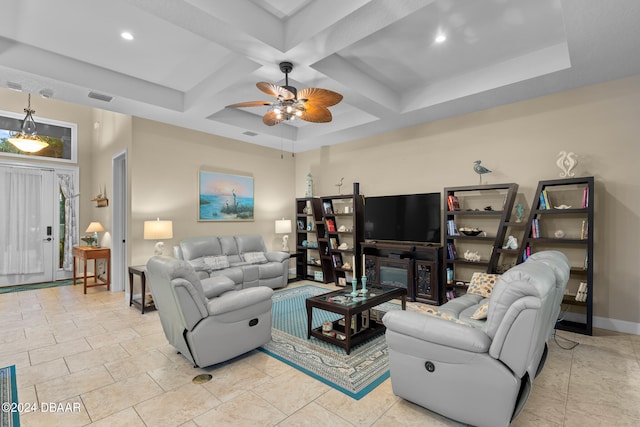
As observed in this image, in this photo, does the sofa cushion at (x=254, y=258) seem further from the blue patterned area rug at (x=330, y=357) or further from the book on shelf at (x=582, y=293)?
the book on shelf at (x=582, y=293)

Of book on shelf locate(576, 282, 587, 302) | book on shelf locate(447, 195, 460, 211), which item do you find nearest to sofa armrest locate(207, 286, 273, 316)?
book on shelf locate(447, 195, 460, 211)

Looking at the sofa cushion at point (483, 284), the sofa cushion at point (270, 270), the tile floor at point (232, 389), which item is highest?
the sofa cushion at point (483, 284)

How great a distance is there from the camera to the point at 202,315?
2709 millimetres

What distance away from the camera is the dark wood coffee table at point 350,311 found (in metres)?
3.08

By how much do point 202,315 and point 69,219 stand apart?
20.2ft

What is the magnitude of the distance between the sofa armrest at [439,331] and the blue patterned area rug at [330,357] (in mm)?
694

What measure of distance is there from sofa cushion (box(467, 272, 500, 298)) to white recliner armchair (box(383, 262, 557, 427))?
1.72 m

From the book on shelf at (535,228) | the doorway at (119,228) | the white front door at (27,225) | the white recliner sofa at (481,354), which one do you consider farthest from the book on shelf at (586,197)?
the white front door at (27,225)

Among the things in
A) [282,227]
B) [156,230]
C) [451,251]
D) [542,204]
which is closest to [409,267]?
[451,251]

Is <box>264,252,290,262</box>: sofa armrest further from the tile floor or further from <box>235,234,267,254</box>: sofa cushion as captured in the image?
the tile floor

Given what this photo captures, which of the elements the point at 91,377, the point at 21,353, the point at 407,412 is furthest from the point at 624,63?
the point at 21,353

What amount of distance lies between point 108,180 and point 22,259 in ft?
7.98

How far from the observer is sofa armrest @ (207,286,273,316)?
2764mm

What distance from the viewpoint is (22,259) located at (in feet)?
20.6
